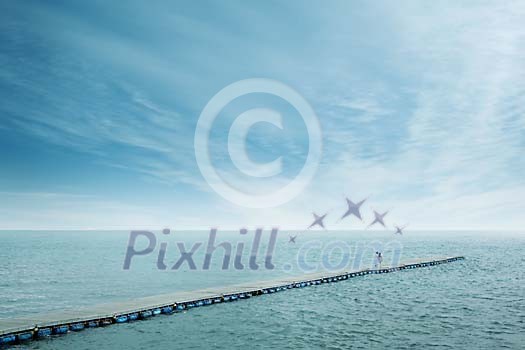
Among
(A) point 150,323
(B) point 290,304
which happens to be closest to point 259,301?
(B) point 290,304

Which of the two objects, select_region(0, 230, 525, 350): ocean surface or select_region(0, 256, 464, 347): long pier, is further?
select_region(0, 256, 464, 347): long pier

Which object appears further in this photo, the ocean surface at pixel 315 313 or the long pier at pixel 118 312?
the long pier at pixel 118 312

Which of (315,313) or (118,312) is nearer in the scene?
(118,312)

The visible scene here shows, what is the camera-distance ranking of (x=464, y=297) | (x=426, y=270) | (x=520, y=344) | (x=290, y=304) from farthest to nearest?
(x=426, y=270) < (x=464, y=297) < (x=290, y=304) < (x=520, y=344)

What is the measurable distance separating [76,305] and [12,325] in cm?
1556

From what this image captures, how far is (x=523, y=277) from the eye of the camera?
7962 cm

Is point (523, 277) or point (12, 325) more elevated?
point (523, 277)

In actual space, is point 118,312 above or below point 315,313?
below

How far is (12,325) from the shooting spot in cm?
3644

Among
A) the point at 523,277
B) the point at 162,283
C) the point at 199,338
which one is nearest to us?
the point at 199,338

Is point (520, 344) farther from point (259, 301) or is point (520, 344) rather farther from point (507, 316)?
point (259, 301)

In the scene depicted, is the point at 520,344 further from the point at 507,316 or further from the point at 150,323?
the point at 150,323

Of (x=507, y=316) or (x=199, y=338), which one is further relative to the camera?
(x=507, y=316)

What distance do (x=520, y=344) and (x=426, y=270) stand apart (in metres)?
57.4
